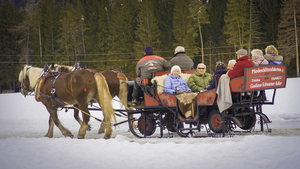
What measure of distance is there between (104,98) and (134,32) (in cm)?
3092

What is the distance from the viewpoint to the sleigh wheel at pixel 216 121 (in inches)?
250

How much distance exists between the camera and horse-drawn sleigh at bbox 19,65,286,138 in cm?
605

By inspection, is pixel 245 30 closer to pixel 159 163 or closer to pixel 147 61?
pixel 147 61

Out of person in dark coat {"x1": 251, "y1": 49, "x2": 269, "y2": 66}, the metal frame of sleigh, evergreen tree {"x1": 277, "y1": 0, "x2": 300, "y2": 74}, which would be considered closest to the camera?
the metal frame of sleigh

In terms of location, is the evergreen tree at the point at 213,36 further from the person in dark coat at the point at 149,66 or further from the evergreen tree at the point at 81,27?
the person in dark coat at the point at 149,66

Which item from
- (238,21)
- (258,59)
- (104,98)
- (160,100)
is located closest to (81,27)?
Result: (238,21)

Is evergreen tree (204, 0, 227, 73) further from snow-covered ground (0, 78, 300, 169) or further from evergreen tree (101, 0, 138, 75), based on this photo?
A: snow-covered ground (0, 78, 300, 169)

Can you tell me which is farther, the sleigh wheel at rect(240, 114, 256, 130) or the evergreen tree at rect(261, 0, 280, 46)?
the evergreen tree at rect(261, 0, 280, 46)

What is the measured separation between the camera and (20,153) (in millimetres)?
5828

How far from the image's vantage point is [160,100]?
726 cm

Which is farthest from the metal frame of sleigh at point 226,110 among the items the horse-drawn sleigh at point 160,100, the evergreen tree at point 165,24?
the evergreen tree at point 165,24

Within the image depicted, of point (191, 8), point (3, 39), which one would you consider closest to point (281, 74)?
point (191, 8)

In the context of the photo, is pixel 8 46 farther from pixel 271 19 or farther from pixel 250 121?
pixel 250 121

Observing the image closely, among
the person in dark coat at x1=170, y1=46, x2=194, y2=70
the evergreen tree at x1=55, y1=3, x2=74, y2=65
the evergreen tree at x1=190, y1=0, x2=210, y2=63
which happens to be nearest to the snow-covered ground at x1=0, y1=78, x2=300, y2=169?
the person in dark coat at x1=170, y1=46, x2=194, y2=70
